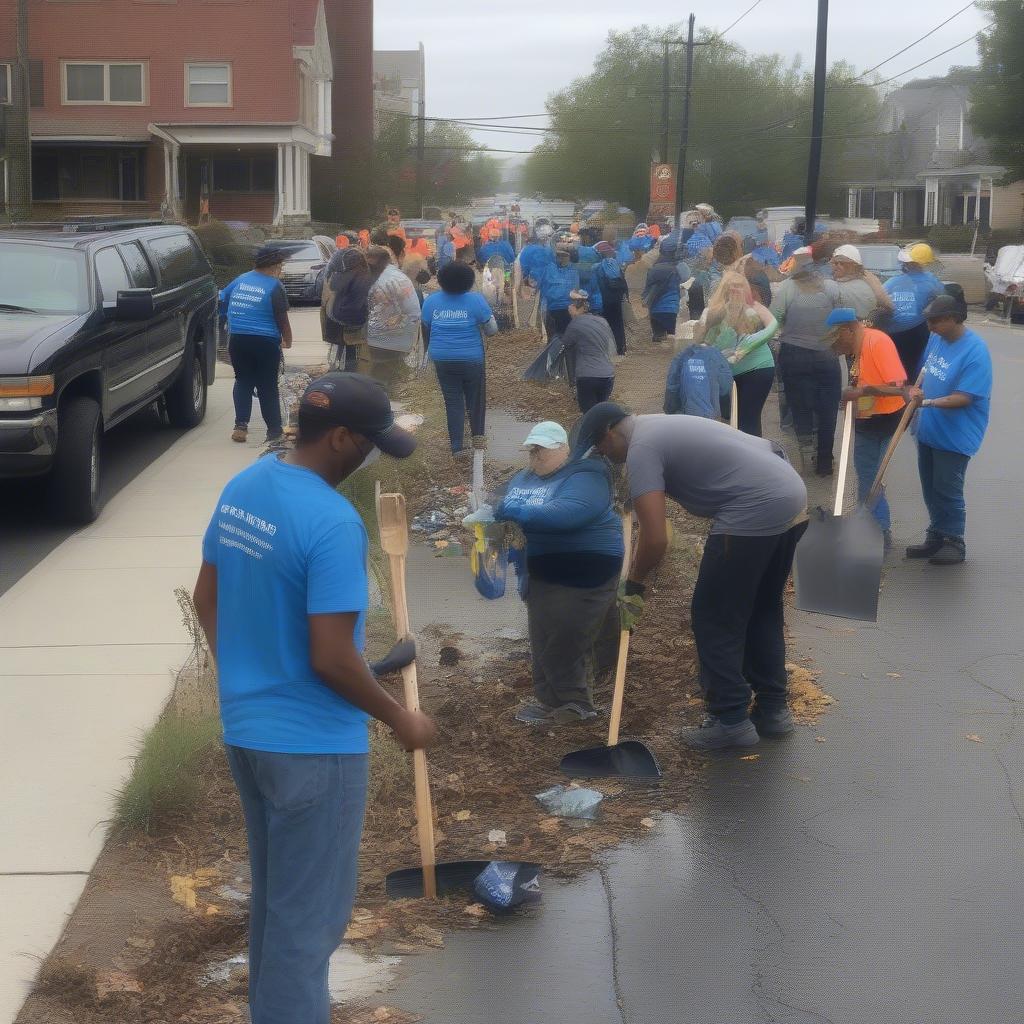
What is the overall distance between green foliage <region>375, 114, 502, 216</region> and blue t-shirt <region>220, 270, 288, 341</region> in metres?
45.5

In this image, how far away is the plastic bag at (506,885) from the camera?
479 centimetres

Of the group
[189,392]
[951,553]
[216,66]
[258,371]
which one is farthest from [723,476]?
[216,66]

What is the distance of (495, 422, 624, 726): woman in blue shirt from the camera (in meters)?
6.25

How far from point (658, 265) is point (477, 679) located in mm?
12459

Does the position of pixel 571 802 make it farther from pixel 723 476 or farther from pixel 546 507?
pixel 723 476

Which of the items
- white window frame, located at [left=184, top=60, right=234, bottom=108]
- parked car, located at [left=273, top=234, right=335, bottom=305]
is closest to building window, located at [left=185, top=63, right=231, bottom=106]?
white window frame, located at [left=184, top=60, right=234, bottom=108]

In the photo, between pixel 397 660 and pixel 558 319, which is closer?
pixel 397 660

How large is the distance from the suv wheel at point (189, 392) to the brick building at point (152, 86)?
31.2m

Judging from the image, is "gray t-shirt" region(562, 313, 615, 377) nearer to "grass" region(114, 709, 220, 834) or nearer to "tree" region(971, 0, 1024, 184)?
"grass" region(114, 709, 220, 834)

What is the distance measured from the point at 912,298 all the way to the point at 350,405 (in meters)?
9.76

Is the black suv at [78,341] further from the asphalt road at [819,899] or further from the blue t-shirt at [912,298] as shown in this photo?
the blue t-shirt at [912,298]

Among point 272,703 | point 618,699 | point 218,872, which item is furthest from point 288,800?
point 618,699

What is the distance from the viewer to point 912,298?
12.3m

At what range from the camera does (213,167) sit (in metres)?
47.2
